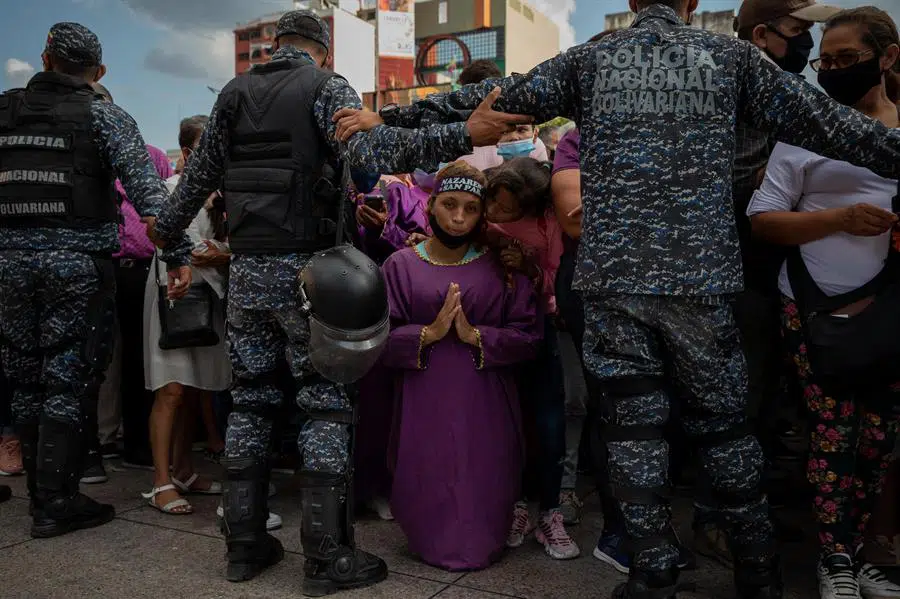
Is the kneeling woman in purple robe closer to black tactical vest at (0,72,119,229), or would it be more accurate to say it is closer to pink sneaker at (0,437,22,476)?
black tactical vest at (0,72,119,229)

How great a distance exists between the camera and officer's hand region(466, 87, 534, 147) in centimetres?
228

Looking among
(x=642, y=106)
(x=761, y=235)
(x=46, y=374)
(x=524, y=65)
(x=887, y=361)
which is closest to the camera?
(x=642, y=106)

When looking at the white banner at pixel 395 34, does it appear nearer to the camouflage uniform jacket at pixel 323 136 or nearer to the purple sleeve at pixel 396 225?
the purple sleeve at pixel 396 225

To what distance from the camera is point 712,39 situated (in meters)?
2.30

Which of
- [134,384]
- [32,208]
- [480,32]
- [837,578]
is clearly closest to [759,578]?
[837,578]

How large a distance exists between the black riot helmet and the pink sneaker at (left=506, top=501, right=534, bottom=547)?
115 centimetres

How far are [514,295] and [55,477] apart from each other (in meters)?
2.13

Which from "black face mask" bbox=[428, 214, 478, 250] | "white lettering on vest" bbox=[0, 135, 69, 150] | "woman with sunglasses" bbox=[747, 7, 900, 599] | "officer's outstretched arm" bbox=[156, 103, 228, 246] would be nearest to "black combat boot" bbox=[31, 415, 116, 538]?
"officer's outstretched arm" bbox=[156, 103, 228, 246]

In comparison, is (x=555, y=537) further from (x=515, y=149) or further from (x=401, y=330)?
(x=515, y=149)

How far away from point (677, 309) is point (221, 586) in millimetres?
1889

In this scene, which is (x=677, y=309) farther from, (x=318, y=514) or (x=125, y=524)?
(x=125, y=524)

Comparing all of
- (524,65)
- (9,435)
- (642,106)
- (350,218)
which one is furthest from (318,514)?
(524,65)

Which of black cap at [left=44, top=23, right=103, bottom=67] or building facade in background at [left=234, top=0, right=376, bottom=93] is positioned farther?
building facade in background at [left=234, top=0, right=376, bottom=93]

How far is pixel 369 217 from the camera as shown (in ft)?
12.3
